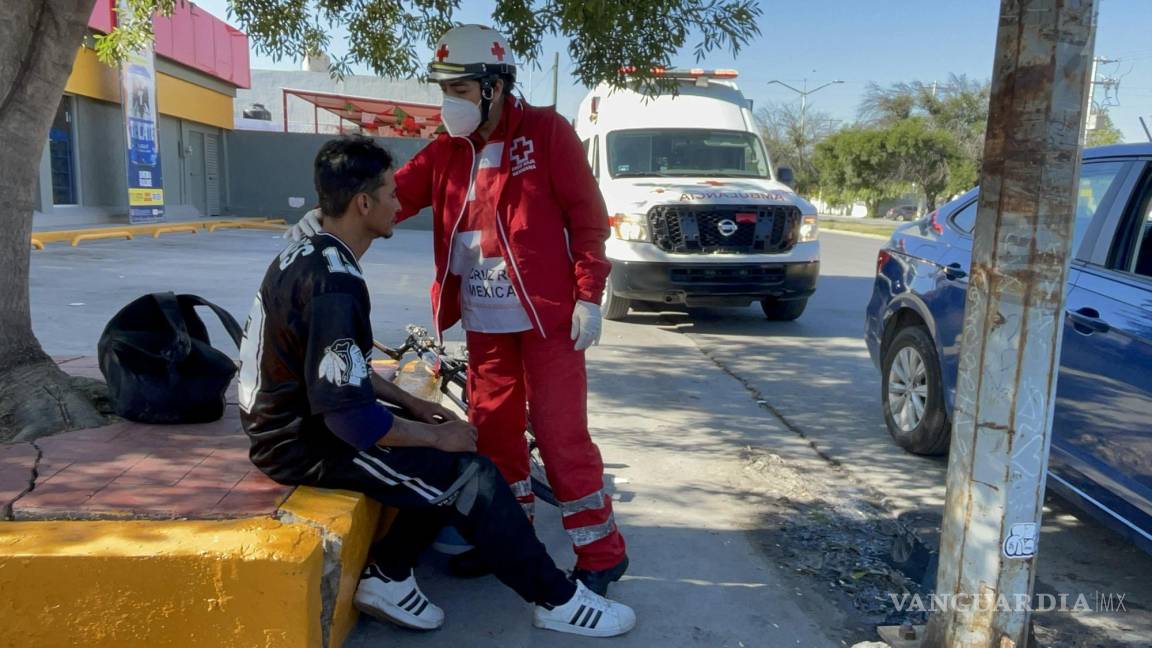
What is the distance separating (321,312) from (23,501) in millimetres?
1117

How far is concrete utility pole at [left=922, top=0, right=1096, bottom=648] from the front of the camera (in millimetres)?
2271

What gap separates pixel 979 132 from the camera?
163ft

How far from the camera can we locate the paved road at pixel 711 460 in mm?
3117

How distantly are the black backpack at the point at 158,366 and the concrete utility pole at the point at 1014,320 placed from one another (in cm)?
270

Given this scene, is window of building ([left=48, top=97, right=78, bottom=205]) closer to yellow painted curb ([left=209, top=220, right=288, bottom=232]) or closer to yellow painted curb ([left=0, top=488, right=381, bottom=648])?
yellow painted curb ([left=209, top=220, right=288, bottom=232])

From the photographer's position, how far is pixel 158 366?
11.1ft

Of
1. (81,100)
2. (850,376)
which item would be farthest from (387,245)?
(850,376)

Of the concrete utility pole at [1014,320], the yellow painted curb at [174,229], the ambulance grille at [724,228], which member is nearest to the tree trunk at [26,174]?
the concrete utility pole at [1014,320]

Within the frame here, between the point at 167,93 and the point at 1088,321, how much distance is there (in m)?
20.8

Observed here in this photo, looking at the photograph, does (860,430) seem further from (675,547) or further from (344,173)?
(344,173)

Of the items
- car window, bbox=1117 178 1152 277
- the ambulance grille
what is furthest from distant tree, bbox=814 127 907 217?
car window, bbox=1117 178 1152 277

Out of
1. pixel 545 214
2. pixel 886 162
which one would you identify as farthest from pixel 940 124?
pixel 545 214

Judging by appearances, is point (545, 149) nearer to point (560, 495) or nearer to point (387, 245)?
point (560, 495)

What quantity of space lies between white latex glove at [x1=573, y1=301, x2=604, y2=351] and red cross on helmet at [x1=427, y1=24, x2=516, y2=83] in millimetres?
893
